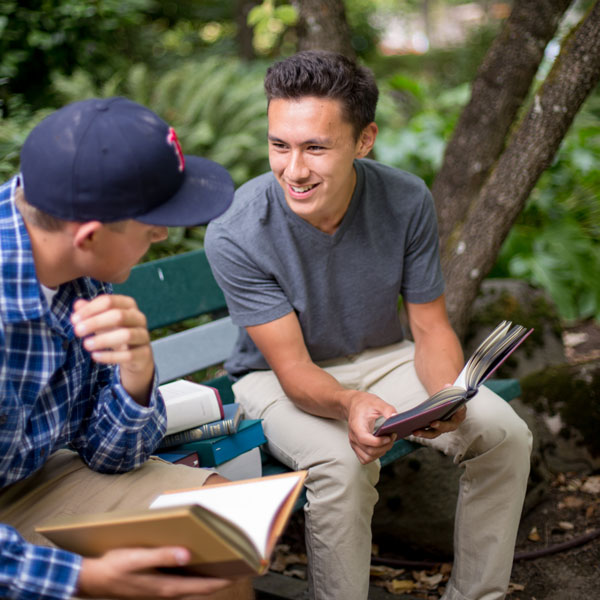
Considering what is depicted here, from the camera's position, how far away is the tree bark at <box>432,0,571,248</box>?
155 inches

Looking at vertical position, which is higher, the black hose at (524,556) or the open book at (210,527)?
the open book at (210,527)

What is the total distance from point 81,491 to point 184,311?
1333 millimetres

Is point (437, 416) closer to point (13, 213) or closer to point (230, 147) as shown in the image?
point (13, 213)

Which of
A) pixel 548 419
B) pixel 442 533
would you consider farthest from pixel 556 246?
pixel 442 533

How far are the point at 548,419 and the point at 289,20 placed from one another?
99.6 inches

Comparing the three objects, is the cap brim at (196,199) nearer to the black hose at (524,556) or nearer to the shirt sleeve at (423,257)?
the shirt sleeve at (423,257)

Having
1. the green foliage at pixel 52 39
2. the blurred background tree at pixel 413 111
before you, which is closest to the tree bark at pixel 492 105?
the blurred background tree at pixel 413 111

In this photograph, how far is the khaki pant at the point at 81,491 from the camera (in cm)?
201

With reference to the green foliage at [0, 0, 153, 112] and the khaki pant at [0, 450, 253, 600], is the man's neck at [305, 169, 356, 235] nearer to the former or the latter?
the khaki pant at [0, 450, 253, 600]

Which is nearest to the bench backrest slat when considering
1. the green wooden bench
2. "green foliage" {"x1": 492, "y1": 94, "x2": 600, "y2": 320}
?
the green wooden bench

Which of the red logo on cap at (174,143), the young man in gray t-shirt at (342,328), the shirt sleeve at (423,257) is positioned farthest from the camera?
the shirt sleeve at (423,257)

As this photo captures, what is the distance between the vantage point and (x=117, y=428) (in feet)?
6.77

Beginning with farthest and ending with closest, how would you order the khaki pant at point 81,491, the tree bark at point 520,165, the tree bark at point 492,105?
the tree bark at point 492,105 → the tree bark at point 520,165 → the khaki pant at point 81,491

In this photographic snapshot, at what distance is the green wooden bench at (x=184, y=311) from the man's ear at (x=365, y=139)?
0.92 metres
